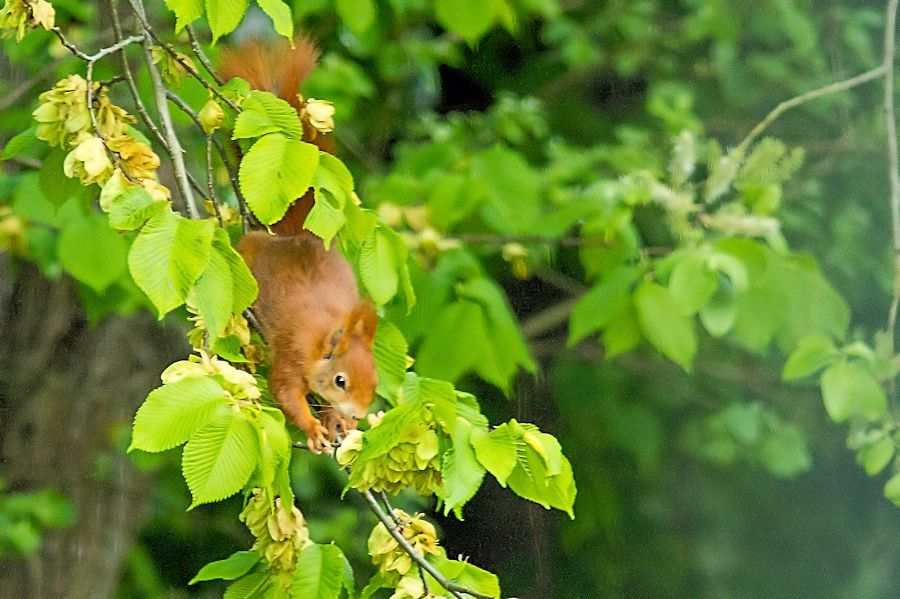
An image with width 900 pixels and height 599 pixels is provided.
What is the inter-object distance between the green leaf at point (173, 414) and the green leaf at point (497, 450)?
0.15 metres

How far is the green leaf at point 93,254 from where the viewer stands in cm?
120

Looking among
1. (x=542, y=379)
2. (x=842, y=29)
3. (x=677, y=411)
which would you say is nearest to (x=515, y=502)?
(x=542, y=379)

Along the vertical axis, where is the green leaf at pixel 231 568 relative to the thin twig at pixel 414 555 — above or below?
below

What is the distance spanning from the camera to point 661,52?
2.49 meters

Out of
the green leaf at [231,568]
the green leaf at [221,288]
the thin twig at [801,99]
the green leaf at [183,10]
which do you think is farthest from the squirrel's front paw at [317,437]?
the thin twig at [801,99]

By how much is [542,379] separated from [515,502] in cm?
Answer: 24

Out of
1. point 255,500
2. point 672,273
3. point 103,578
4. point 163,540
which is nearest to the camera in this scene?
point 255,500

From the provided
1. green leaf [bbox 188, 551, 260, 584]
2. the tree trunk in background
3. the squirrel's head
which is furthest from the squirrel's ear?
the tree trunk in background

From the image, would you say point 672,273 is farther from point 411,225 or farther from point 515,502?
point 515,502

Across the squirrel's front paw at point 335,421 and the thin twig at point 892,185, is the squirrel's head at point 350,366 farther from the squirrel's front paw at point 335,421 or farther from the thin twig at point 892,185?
the thin twig at point 892,185

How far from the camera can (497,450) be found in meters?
0.67

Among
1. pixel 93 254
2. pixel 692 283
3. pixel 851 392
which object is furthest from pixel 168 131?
pixel 851 392

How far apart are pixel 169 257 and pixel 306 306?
16.6 inches

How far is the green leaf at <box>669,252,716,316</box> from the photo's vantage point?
1.23 m
